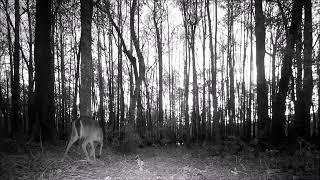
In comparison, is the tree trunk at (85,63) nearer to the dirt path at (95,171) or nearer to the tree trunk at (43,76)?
the tree trunk at (43,76)

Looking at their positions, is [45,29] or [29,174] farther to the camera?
[45,29]

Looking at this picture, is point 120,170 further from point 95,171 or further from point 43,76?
point 43,76

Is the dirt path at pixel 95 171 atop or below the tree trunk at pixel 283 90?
below

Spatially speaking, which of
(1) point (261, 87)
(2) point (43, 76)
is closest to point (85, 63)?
(2) point (43, 76)

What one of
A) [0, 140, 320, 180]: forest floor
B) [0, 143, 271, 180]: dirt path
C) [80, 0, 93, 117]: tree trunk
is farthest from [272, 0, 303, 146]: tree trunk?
[80, 0, 93, 117]: tree trunk

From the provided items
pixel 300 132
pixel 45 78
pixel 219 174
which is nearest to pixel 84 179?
pixel 219 174

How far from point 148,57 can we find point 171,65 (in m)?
3.26

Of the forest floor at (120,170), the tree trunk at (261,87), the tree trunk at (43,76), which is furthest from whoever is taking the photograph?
the tree trunk at (261,87)

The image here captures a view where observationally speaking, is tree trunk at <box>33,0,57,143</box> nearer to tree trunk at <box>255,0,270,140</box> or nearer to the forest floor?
the forest floor

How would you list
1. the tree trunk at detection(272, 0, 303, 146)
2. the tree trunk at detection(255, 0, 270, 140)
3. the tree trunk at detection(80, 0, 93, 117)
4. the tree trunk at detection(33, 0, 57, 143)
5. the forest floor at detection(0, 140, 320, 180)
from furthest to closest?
the tree trunk at detection(255, 0, 270, 140) < the tree trunk at detection(272, 0, 303, 146) < the tree trunk at detection(80, 0, 93, 117) < the tree trunk at detection(33, 0, 57, 143) < the forest floor at detection(0, 140, 320, 180)

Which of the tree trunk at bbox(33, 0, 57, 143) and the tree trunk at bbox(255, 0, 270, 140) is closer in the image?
the tree trunk at bbox(33, 0, 57, 143)

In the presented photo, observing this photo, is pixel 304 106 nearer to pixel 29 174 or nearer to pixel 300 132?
pixel 300 132

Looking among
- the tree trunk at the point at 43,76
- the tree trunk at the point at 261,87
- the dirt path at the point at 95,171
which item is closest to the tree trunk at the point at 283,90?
the tree trunk at the point at 261,87

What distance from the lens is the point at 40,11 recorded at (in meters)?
8.36
